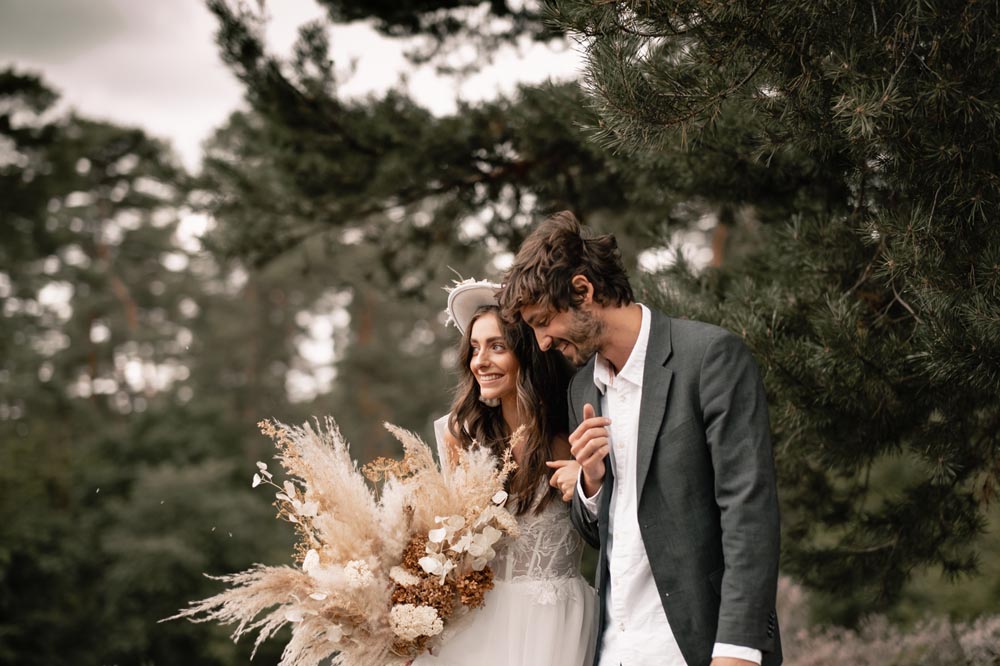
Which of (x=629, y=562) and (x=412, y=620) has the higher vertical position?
(x=629, y=562)

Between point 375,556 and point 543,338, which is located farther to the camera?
point 375,556

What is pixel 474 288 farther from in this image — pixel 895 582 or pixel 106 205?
pixel 106 205

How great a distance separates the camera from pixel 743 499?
7.25 feet

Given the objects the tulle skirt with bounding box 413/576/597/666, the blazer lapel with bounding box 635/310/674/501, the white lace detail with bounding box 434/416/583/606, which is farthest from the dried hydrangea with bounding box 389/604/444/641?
the blazer lapel with bounding box 635/310/674/501

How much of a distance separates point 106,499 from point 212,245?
1127cm

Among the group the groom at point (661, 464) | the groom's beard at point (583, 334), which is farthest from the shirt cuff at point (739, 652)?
the groom's beard at point (583, 334)

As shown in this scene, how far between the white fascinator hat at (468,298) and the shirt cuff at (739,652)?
68.0 inches

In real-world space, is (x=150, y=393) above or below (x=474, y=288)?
above

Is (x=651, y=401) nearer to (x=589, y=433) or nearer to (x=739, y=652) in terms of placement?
(x=589, y=433)

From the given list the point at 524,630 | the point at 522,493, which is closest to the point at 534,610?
the point at 524,630

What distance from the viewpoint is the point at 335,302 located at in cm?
2202

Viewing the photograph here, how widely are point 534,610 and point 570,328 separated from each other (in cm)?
119

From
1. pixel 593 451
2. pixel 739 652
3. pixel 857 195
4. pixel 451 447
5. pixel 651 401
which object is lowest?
pixel 739 652

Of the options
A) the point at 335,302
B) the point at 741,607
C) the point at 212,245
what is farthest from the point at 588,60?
the point at 335,302
